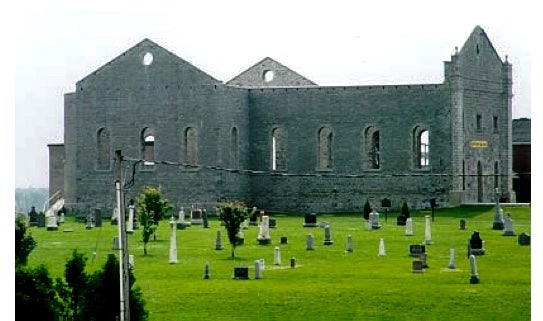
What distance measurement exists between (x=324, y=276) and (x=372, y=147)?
2635cm

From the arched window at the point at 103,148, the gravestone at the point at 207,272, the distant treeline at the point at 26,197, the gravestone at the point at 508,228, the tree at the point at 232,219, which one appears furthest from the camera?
the arched window at the point at 103,148

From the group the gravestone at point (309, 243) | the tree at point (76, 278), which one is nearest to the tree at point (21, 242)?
the tree at point (76, 278)

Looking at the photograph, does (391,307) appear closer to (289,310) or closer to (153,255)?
(289,310)

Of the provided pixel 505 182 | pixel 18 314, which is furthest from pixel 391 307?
pixel 505 182

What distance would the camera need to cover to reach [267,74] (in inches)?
2211

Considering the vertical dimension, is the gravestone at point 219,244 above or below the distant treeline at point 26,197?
below

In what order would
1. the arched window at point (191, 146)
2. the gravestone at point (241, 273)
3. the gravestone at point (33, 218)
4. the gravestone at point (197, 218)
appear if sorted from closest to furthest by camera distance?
the gravestone at point (241, 273)
the gravestone at point (33, 218)
the gravestone at point (197, 218)
the arched window at point (191, 146)

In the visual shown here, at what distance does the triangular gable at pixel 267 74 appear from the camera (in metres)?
56.0

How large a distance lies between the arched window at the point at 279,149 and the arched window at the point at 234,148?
158 centimetres

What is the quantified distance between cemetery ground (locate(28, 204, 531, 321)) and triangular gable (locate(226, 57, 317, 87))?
64.0ft

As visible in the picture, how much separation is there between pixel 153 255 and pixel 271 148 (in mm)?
23100

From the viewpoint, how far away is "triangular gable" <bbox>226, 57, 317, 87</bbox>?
56.0 m

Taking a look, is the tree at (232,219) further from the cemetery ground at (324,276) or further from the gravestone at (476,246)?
the gravestone at (476,246)

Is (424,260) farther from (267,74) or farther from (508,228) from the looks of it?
(267,74)
